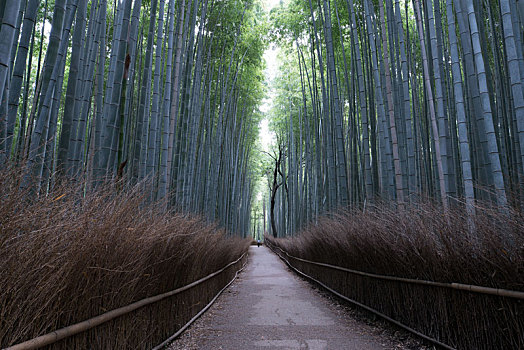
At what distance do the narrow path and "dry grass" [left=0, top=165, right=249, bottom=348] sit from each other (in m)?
0.56

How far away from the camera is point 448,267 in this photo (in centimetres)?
211

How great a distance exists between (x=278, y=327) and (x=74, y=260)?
2204 mm

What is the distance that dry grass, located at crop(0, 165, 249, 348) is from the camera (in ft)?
3.36

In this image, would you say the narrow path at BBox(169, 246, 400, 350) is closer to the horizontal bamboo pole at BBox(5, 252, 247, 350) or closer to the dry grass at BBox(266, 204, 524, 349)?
the dry grass at BBox(266, 204, 524, 349)

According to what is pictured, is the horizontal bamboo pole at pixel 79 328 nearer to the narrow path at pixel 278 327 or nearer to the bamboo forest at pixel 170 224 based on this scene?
the bamboo forest at pixel 170 224

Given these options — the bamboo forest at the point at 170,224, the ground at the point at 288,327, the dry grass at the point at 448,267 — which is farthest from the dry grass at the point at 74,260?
the dry grass at the point at 448,267

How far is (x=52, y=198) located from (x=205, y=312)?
2.78m

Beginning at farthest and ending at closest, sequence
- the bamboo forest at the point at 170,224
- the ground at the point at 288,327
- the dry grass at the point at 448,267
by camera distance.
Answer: the ground at the point at 288,327, the dry grass at the point at 448,267, the bamboo forest at the point at 170,224

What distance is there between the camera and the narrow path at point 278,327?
8.43 ft

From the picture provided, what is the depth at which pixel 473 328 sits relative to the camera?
1852 mm

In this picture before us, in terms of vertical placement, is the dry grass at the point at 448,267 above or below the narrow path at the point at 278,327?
above

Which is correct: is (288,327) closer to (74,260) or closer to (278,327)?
(278,327)

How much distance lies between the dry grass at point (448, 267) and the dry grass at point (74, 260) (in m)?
1.69

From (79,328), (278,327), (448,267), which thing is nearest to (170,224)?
(79,328)
